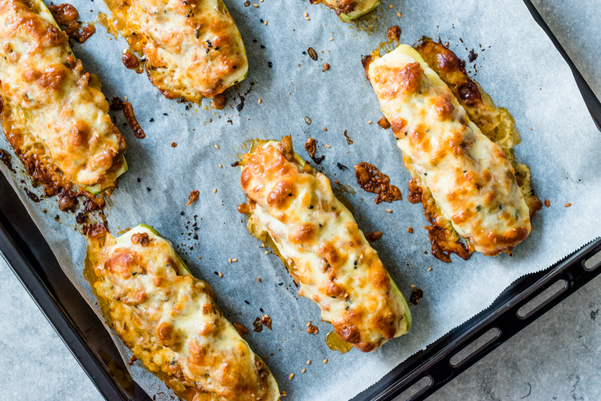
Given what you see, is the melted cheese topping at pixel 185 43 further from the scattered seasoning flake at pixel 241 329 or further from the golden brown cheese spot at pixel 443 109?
the scattered seasoning flake at pixel 241 329

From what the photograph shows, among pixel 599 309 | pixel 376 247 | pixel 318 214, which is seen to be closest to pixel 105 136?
pixel 318 214

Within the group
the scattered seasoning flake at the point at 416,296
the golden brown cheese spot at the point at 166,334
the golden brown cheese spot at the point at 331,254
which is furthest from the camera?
the scattered seasoning flake at the point at 416,296

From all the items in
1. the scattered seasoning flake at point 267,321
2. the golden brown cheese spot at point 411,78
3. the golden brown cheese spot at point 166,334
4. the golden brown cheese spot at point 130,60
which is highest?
the golden brown cheese spot at point 130,60

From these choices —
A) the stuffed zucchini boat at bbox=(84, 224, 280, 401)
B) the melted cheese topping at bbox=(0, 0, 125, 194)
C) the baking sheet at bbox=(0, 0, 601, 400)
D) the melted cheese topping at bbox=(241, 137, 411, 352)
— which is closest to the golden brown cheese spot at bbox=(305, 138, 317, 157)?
the baking sheet at bbox=(0, 0, 601, 400)

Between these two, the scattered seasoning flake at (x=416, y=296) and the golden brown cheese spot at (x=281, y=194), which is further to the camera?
the scattered seasoning flake at (x=416, y=296)

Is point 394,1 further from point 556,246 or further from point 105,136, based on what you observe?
point 105,136

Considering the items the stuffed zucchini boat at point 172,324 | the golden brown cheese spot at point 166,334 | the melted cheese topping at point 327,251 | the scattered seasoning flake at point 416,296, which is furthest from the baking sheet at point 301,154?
the golden brown cheese spot at point 166,334

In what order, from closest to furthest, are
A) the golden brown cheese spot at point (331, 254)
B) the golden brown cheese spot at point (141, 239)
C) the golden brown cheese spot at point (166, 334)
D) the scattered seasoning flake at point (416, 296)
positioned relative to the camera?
the golden brown cheese spot at point (331, 254) → the golden brown cheese spot at point (166, 334) → the golden brown cheese spot at point (141, 239) → the scattered seasoning flake at point (416, 296)
